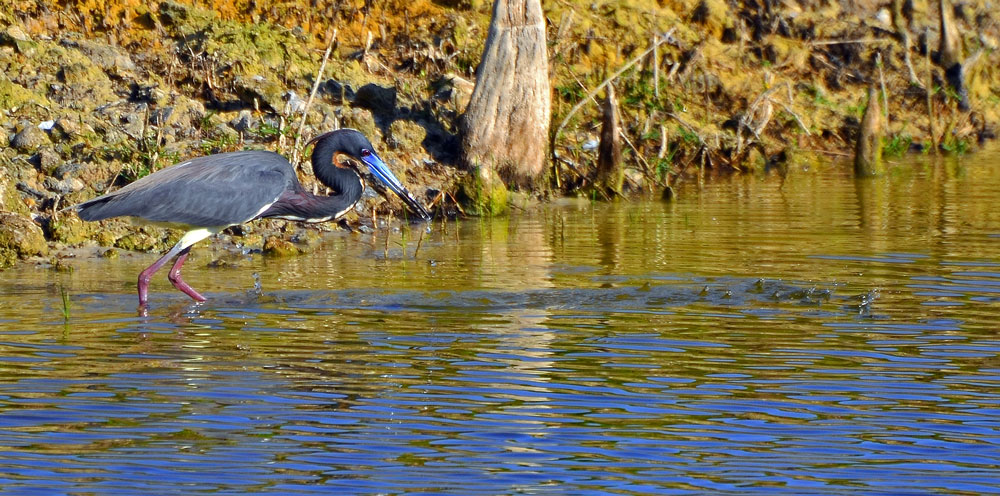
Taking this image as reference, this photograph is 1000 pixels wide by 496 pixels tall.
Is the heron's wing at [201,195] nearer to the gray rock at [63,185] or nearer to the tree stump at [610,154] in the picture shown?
the gray rock at [63,185]

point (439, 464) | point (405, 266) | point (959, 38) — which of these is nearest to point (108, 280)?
point (405, 266)

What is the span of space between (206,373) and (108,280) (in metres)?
3.96

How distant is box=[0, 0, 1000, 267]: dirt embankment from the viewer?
13.5 m

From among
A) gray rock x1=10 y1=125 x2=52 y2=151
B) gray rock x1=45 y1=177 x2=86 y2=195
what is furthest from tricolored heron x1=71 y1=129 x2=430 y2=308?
gray rock x1=10 y1=125 x2=52 y2=151

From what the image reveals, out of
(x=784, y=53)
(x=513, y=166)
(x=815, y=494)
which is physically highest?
(x=784, y=53)

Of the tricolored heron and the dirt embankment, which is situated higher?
the dirt embankment

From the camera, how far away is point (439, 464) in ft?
17.3

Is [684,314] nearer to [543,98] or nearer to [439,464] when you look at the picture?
[439,464]

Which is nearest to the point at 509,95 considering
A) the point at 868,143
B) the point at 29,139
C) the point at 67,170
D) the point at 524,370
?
the point at 67,170

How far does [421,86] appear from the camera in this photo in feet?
56.4

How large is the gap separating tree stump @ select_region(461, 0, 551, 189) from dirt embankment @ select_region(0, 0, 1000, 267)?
537 mm

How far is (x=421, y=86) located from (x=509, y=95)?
212 cm

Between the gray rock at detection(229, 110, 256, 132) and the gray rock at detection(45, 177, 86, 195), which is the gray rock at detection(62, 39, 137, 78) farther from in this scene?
the gray rock at detection(45, 177, 86, 195)

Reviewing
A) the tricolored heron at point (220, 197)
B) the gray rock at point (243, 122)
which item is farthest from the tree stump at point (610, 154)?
the tricolored heron at point (220, 197)
